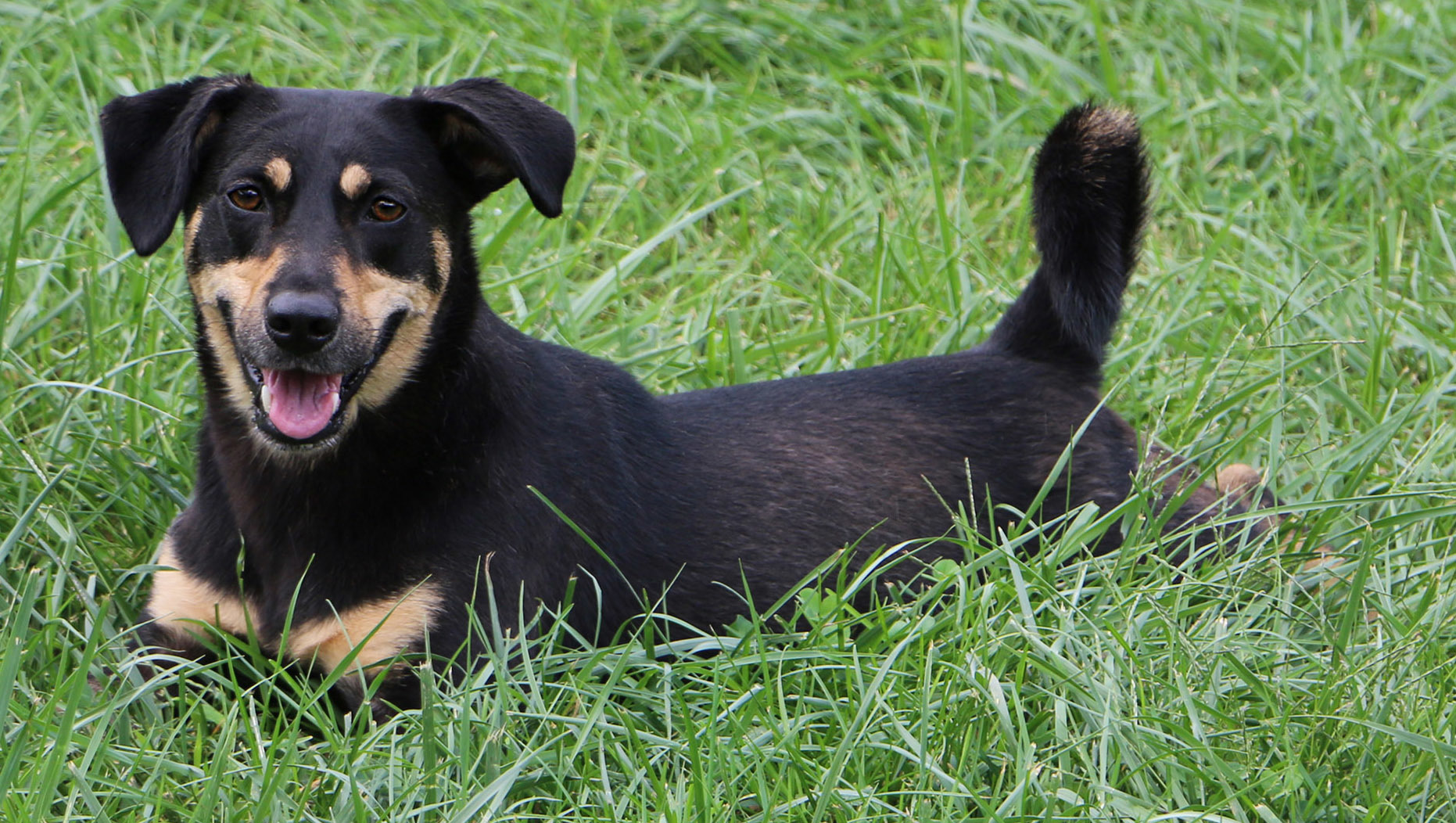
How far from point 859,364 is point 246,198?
7.19 ft

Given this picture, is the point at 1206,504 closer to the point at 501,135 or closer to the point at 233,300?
the point at 501,135

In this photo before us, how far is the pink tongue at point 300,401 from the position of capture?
343 centimetres

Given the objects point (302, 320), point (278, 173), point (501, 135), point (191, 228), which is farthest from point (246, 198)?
Answer: point (501, 135)

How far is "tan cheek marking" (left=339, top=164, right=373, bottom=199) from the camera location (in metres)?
3.43

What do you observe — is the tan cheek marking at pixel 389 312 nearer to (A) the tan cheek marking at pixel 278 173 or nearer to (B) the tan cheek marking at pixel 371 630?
(A) the tan cheek marking at pixel 278 173

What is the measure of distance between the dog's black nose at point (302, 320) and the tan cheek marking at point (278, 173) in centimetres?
30

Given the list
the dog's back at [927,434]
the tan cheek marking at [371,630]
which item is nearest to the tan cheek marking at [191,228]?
the tan cheek marking at [371,630]

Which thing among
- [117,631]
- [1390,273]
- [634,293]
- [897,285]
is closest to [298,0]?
[634,293]

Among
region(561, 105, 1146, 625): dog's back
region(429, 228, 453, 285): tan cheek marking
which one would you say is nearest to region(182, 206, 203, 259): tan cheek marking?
region(429, 228, 453, 285): tan cheek marking

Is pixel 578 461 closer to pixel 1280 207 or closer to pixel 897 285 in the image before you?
pixel 897 285

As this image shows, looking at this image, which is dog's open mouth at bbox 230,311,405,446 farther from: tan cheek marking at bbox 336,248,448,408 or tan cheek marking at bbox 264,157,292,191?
tan cheek marking at bbox 264,157,292,191

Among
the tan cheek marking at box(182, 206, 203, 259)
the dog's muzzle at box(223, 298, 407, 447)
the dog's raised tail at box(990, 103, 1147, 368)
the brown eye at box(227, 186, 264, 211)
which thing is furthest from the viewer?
the dog's raised tail at box(990, 103, 1147, 368)

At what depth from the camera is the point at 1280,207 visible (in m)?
6.11

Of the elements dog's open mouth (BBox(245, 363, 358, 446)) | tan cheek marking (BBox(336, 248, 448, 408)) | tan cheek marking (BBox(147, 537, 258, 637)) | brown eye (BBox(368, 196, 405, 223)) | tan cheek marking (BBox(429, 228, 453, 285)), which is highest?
brown eye (BBox(368, 196, 405, 223))
